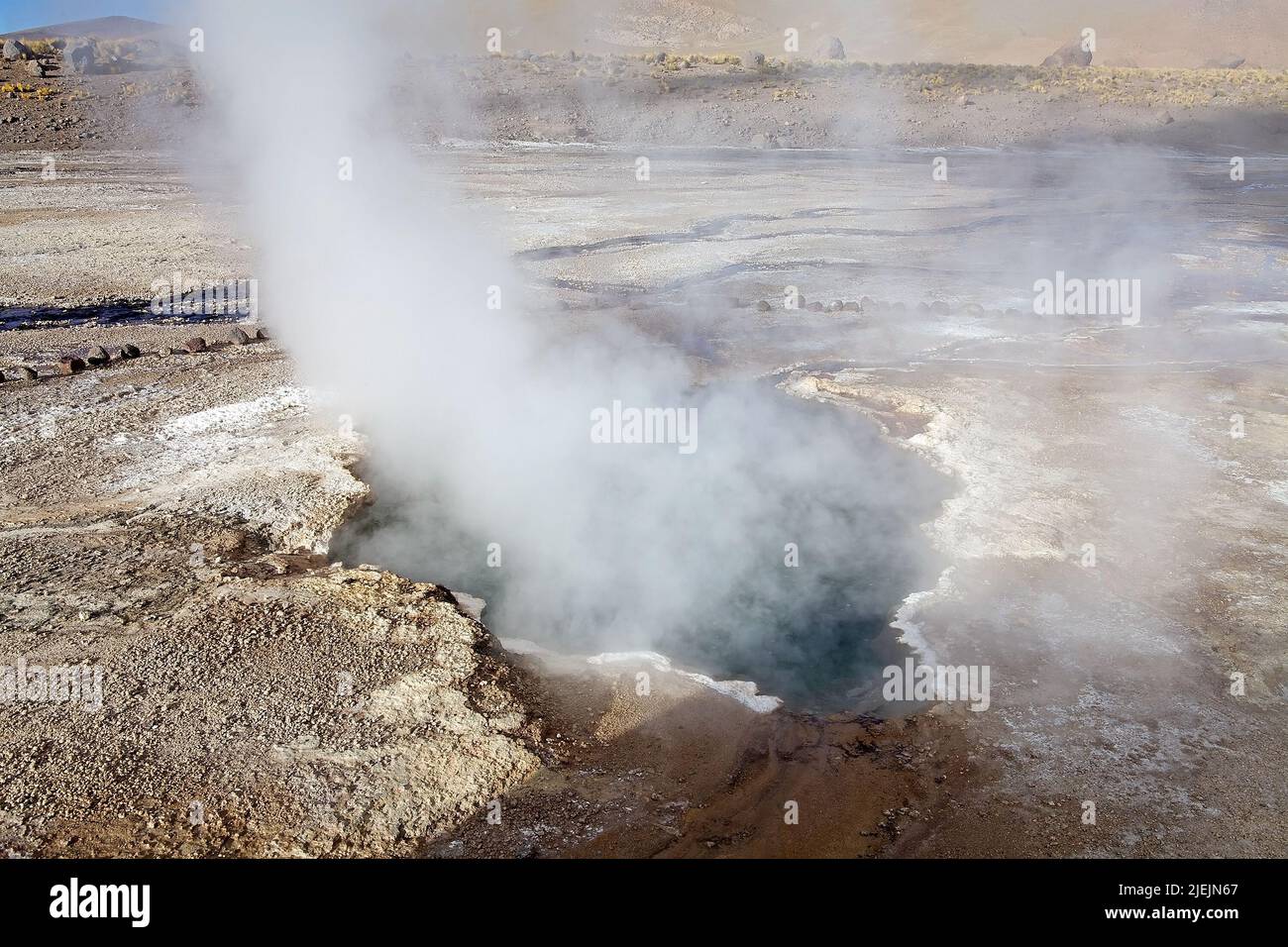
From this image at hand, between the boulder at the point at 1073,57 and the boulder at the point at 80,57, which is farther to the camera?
the boulder at the point at 1073,57

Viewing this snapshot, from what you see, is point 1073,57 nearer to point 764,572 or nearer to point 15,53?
point 15,53

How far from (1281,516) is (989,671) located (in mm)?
2194

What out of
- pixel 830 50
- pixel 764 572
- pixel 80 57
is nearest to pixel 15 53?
pixel 80 57

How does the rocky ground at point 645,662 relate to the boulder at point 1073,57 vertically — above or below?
below

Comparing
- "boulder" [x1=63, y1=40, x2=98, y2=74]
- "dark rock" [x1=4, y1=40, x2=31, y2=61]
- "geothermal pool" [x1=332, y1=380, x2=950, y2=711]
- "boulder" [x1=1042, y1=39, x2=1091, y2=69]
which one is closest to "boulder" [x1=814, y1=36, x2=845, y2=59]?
"boulder" [x1=1042, y1=39, x2=1091, y2=69]

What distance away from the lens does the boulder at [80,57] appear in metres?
18.8

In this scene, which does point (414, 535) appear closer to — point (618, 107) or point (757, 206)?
point (757, 206)

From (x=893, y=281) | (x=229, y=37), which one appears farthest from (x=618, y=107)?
(x=229, y=37)

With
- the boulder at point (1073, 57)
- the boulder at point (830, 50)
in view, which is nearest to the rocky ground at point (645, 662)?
the boulder at point (1073, 57)

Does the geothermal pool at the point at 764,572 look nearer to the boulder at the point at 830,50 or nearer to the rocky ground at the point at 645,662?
the rocky ground at the point at 645,662

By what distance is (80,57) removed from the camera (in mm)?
18984

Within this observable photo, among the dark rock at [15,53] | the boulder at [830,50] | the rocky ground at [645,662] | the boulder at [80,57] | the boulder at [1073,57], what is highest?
the boulder at [830,50]

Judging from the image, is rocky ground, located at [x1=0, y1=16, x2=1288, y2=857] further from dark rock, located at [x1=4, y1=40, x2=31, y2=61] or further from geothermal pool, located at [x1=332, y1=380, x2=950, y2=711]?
dark rock, located at [x1=4, y1=40, x2=31, y2=61]

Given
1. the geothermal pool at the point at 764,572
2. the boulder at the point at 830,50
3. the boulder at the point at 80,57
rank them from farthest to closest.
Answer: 1. the boulder at the point at 830,50
2. the boulder at the point at 80,57
3. the geothermal pool at the point at 764,572
